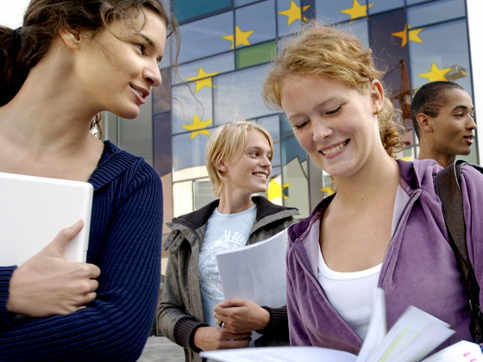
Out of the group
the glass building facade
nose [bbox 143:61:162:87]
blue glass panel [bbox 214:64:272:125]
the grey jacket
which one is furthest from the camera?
blue glass panel [bbox 214:64:272:125]

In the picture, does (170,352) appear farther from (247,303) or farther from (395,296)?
(395,296)

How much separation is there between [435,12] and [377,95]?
726 centimetres

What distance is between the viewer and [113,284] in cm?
132

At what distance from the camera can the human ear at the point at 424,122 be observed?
9.68 feet

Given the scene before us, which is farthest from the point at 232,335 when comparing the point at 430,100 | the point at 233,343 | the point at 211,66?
the point at 211,66

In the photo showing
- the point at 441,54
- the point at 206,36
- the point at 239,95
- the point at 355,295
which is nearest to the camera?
the point at 355,295

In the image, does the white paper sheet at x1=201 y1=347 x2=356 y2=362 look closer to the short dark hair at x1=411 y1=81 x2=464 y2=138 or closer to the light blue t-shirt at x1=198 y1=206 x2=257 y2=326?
the light blue t-shirt at x1=198 y1=206 x2=257 y2=326

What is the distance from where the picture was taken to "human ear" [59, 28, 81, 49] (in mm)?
1442

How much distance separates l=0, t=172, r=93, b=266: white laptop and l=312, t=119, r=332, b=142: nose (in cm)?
70

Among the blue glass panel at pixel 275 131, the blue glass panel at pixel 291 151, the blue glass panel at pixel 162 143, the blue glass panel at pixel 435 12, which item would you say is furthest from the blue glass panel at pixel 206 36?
the blue glass panel at pixel 435 12

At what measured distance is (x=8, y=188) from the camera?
117cm

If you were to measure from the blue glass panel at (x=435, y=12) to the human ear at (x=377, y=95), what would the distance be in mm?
7143

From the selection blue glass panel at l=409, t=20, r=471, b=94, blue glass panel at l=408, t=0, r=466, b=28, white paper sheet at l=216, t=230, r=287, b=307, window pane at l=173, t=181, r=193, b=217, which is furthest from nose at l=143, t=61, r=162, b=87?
window pane at l=173, t=181, r=193, b=217

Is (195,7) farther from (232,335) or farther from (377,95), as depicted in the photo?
A: (377,95)
